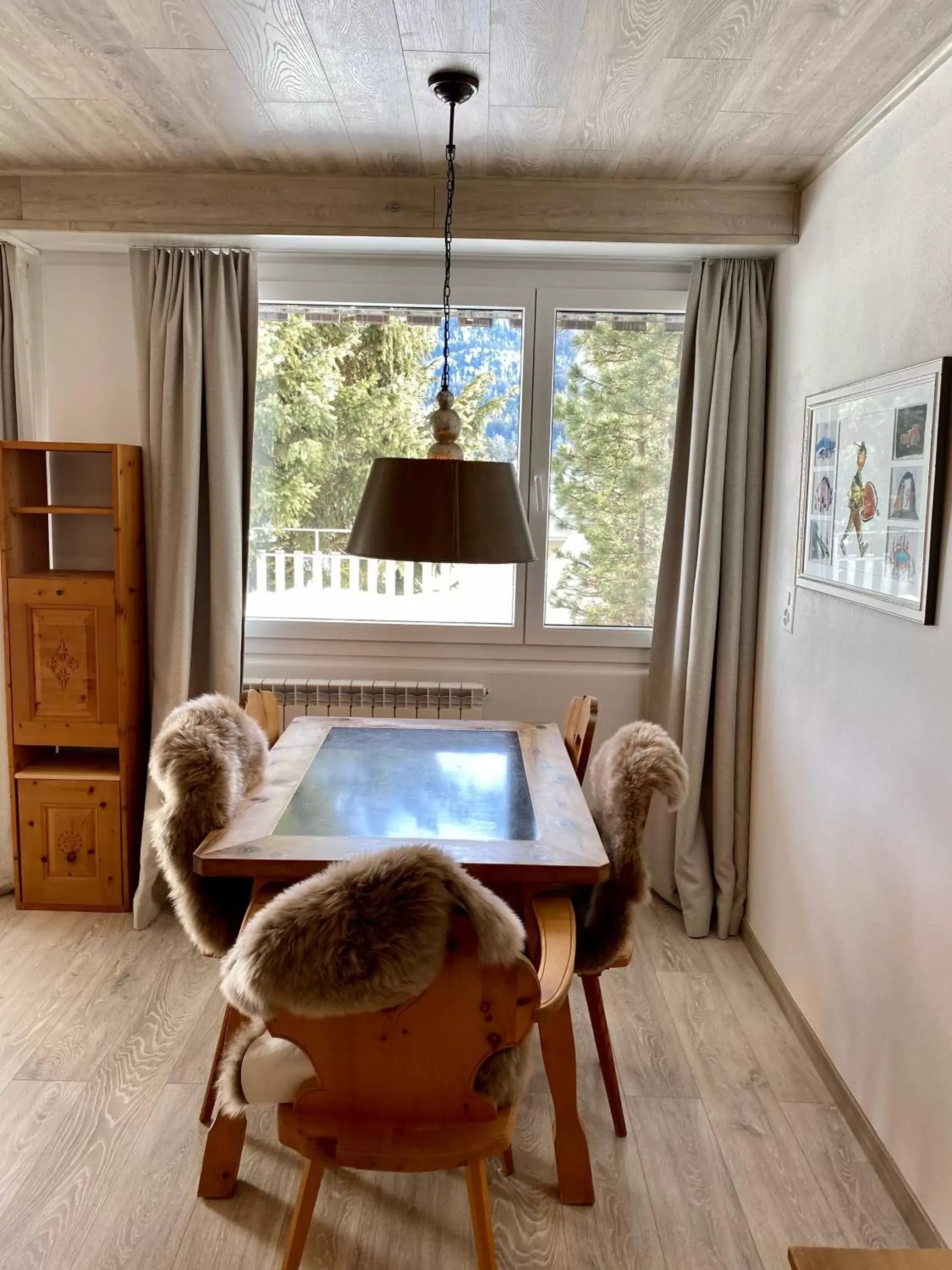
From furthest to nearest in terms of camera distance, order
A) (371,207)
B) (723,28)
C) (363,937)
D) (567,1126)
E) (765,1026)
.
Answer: (371,207) → (765,1026) → (567,1126) → (723,28) → (363,937)

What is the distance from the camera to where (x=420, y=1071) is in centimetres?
157

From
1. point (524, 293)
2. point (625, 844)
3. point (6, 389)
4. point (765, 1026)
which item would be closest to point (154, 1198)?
point (625, 844)

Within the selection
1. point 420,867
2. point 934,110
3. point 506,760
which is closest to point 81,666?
point 506,760

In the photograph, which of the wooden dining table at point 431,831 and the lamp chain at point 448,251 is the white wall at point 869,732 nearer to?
the wooden dining table at point 431,831

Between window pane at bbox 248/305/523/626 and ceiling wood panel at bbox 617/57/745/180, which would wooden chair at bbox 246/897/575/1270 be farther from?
window pane at bbox 248/305/523/626

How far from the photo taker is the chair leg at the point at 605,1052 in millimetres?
2334

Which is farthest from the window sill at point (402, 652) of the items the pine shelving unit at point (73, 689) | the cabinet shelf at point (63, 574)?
the cabinet shelf at point (63, 574)

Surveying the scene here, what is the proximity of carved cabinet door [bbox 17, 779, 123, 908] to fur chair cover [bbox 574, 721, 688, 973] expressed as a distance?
6.32 ft

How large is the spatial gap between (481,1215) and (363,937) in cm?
74

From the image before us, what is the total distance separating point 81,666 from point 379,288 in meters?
1.74

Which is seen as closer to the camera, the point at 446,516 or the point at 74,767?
the point at 446,516

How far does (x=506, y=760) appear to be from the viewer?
273 centimetres

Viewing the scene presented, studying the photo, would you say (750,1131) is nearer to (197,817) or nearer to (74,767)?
(197,817)

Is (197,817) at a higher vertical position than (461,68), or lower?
lower
